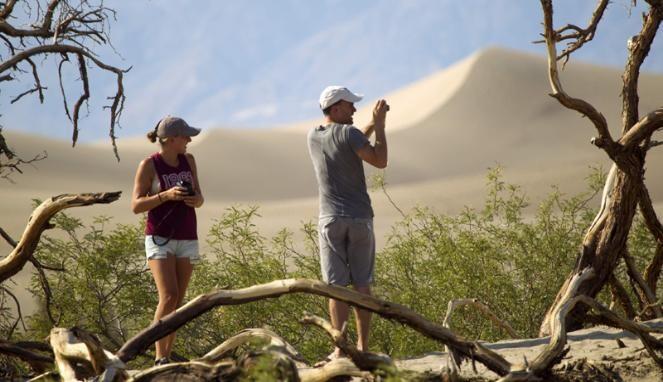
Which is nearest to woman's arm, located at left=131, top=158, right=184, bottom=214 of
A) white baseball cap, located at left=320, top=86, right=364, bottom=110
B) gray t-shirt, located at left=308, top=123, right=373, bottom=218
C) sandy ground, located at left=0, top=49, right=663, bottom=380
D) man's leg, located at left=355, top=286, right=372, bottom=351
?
gray t-shirt, located at left=308, top=123, right=373, bottom=218

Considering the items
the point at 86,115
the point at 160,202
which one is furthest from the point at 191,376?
the point at 86,115

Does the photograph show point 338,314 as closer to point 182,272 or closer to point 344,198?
point 344,198

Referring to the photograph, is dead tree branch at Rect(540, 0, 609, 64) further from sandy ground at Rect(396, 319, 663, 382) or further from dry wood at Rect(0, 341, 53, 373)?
dry wood at Rect(0, 341, 53, 373)

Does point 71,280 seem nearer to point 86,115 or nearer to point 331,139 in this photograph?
point 86,115

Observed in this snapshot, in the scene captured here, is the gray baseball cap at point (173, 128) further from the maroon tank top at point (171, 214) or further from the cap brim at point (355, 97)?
the cap brim at point (355, 97)

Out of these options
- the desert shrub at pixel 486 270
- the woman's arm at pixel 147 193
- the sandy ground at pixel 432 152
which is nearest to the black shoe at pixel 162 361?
the woman's arm at pixel 147 193

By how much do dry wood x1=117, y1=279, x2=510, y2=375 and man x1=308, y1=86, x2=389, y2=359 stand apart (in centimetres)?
33

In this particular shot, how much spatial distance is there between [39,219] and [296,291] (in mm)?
1468

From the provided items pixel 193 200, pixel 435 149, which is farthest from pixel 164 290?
pixel 435 149

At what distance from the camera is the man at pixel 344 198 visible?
5336mm

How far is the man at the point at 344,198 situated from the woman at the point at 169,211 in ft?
2.27

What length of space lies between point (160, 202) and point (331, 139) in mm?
971

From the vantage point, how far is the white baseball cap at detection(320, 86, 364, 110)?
5.39m

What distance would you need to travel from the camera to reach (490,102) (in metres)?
77.2
